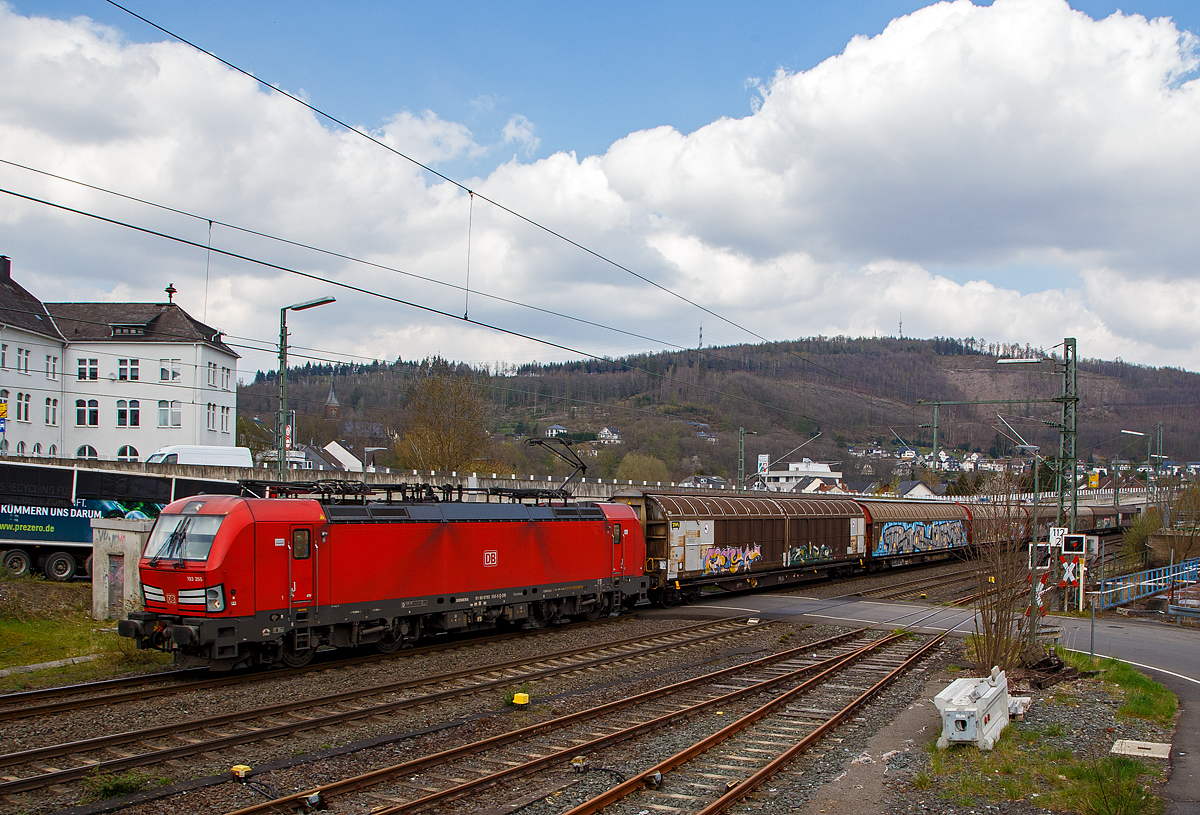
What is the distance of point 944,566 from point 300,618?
4189cm

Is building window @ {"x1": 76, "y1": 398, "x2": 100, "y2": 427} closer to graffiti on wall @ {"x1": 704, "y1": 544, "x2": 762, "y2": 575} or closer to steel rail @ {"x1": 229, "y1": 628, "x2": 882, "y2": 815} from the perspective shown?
graffiti on wall @ {"x1": 704, "y1": 544, "x2": 762, "y2": 575}

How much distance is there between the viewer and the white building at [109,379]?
158ft

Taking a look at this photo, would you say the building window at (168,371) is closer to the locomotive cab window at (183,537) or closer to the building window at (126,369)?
the building window at (126,369)

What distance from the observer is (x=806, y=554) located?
33625 mm

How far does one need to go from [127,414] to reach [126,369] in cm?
294

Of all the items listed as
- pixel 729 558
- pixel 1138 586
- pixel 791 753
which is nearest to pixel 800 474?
pixel 1138 586

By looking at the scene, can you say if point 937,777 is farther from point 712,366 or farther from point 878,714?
point 712,366

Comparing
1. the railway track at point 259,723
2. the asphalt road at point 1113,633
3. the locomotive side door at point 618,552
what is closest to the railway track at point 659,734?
the railway track at point 259,723

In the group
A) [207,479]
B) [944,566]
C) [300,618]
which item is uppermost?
[207,479]

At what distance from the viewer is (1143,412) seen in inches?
4845

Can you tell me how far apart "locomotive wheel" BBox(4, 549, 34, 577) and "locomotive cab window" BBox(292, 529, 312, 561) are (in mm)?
12184

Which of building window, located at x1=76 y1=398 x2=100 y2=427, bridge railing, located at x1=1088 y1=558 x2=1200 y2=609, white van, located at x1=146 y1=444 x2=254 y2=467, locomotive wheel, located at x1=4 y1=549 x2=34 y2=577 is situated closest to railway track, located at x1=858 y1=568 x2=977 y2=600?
bridge railing, located at x1=1088 y1=558 x2=1200 y2=609

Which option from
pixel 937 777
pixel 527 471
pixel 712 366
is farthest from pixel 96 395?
pixel 712 366

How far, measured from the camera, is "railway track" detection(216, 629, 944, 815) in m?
8.93
